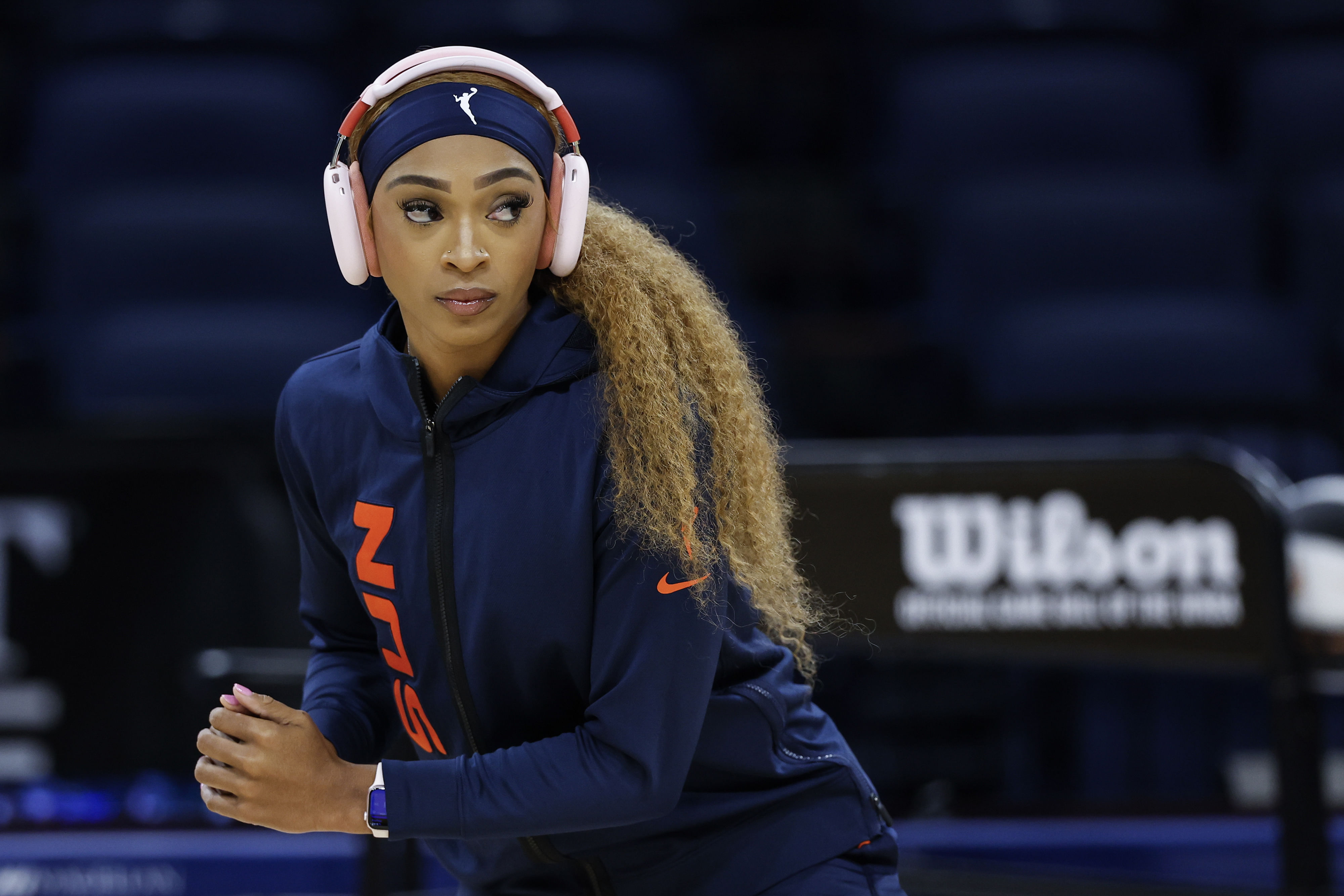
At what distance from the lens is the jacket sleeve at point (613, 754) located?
1308 millimetres

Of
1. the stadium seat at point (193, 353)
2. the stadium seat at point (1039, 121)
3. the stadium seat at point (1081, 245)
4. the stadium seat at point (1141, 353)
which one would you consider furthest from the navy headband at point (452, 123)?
the stadium seat at point (1039, 121)

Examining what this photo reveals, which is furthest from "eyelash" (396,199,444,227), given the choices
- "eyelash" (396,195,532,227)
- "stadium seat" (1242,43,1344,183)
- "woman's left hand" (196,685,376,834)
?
"stadium seat" (1242,43,1344,183)

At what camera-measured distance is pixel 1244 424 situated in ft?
13.0

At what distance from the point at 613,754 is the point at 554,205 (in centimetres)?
52

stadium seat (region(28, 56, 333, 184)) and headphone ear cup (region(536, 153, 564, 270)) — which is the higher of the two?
stadium seat (region(28, 56, 333, 184))

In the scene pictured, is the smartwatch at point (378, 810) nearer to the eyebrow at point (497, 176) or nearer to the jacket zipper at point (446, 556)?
the jacket zipper at point (446, 556)

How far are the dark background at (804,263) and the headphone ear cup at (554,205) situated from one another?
1.94m

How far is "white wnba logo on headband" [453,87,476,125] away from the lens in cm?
136

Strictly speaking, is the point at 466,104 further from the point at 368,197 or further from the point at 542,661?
the point at 542,661

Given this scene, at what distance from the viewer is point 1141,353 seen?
452 centimetres

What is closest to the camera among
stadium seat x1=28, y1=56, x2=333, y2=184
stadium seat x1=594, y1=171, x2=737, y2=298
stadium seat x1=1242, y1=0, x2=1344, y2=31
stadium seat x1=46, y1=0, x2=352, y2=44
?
stadium seat x1=594, y1=171, x2=737, y2=298

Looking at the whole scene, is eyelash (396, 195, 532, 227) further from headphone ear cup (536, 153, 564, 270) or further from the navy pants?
the navy pants

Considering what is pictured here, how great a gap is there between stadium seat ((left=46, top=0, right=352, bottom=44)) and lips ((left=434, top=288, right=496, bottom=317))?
460 cm

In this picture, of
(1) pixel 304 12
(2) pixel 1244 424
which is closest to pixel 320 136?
(1) pixel 304 12
